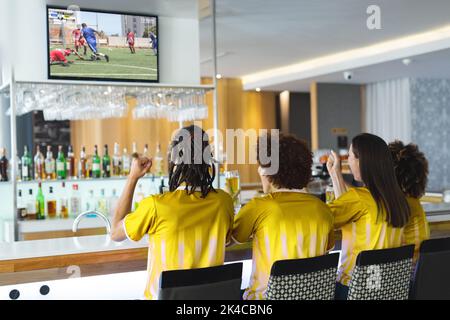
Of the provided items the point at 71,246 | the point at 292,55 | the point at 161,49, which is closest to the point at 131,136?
the point at 292,55

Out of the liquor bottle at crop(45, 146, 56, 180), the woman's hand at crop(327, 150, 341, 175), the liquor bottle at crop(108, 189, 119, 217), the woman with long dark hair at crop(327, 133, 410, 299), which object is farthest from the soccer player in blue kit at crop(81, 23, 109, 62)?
the woman with long dark hair at crop(327, 133, 410, 299)

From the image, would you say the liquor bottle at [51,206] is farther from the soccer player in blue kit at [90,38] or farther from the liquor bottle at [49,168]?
the soccer player in blue kit at [90,38]

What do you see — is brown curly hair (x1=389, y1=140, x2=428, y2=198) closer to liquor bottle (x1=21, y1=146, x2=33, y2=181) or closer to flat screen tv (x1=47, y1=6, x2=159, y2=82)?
flat screen tv (x1=47, y1=6, x2=159, y2=82)

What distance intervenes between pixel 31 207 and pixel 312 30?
3325 millimetres

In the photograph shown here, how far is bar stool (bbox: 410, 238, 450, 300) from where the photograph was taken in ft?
8.05

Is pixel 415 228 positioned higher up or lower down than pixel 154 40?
lower down

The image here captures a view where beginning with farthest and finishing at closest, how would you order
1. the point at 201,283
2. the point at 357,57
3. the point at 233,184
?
1. the point at 357,57
2. the point at 233,184
3. the point at 201,283

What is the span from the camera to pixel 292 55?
7.75 m

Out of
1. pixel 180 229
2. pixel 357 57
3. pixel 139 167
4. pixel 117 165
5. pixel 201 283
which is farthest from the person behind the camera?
pixel 357 57

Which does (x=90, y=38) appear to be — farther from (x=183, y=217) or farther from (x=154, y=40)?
(x=183, y=217)

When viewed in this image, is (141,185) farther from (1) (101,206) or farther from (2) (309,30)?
(2) (309,30)

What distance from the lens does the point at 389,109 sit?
9656 millimetres

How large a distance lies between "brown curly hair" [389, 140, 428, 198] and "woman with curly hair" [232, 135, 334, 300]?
24.5 inches
